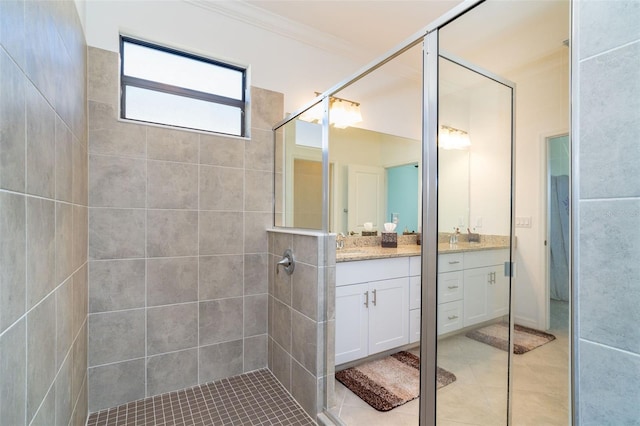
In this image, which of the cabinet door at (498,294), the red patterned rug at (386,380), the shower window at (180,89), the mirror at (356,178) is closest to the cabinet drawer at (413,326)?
the red patterned rug at (386,380)

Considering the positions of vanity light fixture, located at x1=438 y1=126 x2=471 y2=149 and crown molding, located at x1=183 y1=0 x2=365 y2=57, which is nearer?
vanity light fixture, located at x1=438 y1=126 x2=471 y2=149

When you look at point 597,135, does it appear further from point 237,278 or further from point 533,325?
point 237,278

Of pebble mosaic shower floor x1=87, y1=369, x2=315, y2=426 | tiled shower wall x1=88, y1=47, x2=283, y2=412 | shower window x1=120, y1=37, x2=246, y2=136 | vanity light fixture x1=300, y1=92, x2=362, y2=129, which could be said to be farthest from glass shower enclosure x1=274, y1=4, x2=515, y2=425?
shower window x1=120, y1=37, x2=246, y2=136

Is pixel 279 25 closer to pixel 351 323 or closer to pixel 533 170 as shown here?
pixel 533 170

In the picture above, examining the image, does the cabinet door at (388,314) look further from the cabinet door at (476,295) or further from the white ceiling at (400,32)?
the white ceiling at (400,32)

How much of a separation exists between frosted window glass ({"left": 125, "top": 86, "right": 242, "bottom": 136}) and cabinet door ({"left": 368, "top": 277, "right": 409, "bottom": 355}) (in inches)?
69.6

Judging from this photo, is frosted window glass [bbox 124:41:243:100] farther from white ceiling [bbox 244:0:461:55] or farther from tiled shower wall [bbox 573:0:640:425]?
tiled shower wall [bbox 573:0:640:425]

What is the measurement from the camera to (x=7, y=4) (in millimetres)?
655

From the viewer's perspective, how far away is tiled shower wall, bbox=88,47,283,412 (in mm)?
1820

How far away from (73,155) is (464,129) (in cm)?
188

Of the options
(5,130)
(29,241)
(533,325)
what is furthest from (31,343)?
(533,325)

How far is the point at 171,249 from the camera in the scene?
2021 mm

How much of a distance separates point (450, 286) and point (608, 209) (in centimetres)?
73

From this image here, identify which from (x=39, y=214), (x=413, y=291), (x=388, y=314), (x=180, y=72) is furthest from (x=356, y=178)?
(x=39, y=214)
